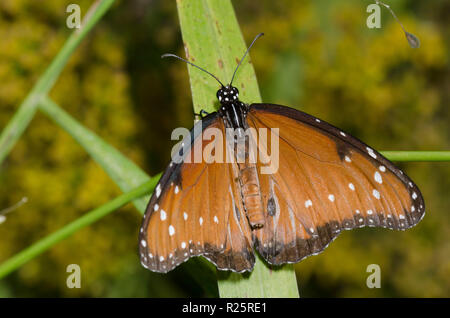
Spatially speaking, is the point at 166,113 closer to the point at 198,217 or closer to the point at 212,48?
the point at 212,48

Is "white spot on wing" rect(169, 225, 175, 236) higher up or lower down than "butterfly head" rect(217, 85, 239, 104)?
lower down

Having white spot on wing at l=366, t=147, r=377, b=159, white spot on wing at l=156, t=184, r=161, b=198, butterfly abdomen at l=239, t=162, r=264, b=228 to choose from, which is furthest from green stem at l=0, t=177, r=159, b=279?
white spot on wing at l=366, t=147, r=377, b=159

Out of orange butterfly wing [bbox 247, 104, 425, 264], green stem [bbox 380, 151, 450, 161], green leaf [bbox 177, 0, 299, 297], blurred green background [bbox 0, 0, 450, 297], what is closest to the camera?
green stem [bbox 380, 151, 450, 161]

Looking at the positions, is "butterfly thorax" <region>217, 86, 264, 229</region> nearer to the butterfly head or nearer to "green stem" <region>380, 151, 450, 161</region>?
the butterfly head

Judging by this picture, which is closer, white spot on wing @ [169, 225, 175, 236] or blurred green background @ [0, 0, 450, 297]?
white spot on wing @ [169, 225, 175, 236]

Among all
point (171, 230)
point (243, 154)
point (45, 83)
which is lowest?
point (171, 230)

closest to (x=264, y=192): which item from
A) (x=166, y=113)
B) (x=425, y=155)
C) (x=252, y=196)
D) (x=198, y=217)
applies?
(x=252, y=196)
